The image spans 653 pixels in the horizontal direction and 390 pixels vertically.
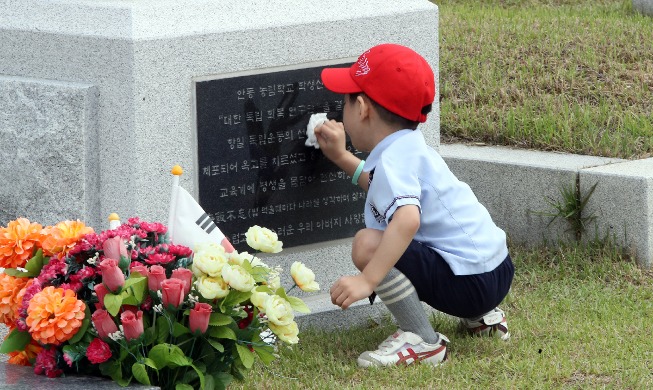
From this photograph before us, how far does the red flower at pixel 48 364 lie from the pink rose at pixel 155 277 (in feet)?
1.08

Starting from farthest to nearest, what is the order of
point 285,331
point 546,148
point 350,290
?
point 546,148 → point 350,290 → point 285,331

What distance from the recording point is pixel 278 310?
3.34m

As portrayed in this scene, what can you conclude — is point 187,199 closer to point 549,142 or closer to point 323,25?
point 323,25

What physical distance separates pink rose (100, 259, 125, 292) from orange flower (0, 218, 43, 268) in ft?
1.08

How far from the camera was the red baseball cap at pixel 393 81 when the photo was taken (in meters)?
4.00

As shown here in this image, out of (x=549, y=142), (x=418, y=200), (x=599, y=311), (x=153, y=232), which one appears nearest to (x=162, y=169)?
(x=153, y=232)

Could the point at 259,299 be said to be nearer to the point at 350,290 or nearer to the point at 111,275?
the point at 111,275

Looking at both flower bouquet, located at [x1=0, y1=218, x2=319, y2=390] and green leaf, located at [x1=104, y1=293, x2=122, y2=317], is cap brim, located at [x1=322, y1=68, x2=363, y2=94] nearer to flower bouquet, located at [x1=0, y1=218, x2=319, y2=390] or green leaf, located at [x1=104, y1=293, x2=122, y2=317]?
flower bouquet, located at [x1=0, y1=218, x2=319, y2=390]

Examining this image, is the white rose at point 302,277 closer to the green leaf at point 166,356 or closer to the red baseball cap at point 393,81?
the green leaf at point 166,356

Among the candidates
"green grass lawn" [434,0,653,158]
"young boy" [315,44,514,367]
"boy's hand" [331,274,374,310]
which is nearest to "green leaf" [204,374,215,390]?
"boy's hand" [331,274,374,310]

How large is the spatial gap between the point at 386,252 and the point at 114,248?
0.98 meters

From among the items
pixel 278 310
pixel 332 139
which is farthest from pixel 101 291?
pixel 332 139

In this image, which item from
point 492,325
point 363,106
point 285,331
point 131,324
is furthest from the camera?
point 492,325

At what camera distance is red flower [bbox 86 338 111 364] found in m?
3.20
